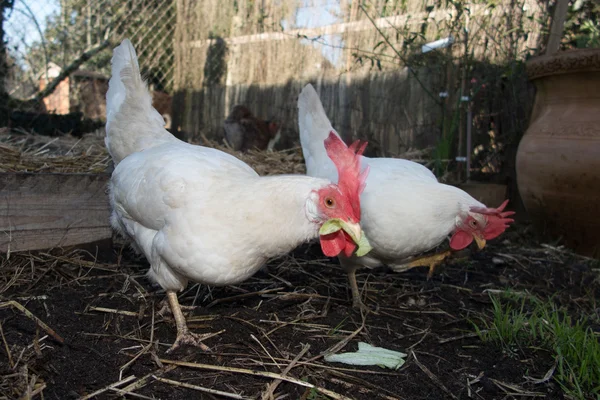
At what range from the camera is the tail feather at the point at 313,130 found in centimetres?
329

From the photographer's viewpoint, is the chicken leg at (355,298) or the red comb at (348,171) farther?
the chicken leg at (355,298)

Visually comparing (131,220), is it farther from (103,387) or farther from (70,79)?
(70,79)

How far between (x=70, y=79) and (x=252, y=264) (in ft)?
17.8

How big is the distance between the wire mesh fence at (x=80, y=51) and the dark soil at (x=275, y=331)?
2.18 meters

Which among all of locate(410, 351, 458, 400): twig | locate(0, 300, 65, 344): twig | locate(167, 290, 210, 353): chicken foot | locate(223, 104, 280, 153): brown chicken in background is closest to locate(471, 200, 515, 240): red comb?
locate(410, 351, 458, 400): twig

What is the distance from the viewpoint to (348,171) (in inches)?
77.7

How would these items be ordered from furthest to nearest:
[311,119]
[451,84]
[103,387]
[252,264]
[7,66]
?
[451,84] < [7,66] < [311,119] < [252,264] < [103,387]

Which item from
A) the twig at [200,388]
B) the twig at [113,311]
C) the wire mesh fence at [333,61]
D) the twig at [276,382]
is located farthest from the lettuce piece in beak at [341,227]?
the wire mesh fence at [333,61]

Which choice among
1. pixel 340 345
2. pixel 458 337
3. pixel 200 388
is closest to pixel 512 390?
pixel 458 337

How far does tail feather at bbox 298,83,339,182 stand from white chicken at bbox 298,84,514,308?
389 millimetres

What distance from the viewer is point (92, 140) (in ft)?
14.1

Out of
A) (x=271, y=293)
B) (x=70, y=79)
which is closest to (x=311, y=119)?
(x=271, y=293)

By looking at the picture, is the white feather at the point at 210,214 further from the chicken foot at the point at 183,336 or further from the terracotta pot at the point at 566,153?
the terracotta pot at the point at 566,153

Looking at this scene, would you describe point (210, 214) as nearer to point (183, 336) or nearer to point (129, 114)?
point (183, 336)
